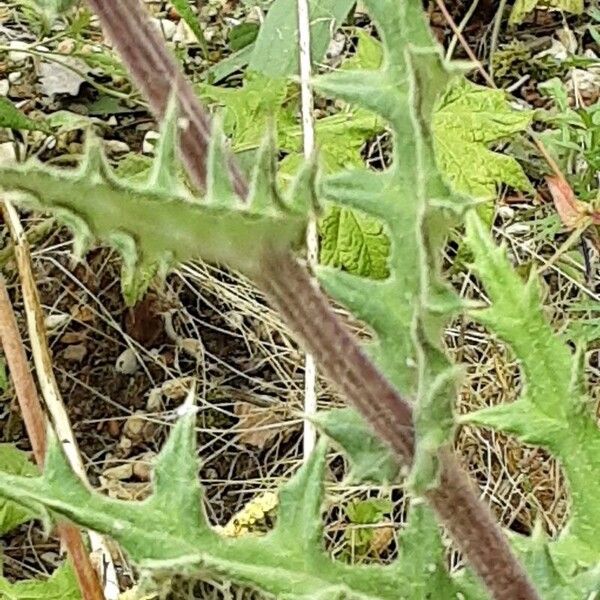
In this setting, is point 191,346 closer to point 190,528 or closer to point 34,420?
point 34,420

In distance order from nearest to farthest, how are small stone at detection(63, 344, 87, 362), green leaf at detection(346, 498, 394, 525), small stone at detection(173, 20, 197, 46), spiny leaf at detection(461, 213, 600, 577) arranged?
spiny leaf at detection(461, 213, 600, 577) → green leaf at detection(346, 498, 394, 525) → small stone at detection(63, 344, 87, 362) → small stone at detection(173, 20, 197, 46)

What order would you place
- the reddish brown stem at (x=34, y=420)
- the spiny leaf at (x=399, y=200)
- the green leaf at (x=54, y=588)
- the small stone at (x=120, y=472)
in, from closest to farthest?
1. the spiny leaf at (x=399, y=200)
2. the reddish brown stem at (x=34, y=420)
3. the green leaf at (x=54, y=588)
4. the small stone at (x=120, y=472)

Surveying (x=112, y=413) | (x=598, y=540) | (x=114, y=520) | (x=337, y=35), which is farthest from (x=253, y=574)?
(x=337, y=35)

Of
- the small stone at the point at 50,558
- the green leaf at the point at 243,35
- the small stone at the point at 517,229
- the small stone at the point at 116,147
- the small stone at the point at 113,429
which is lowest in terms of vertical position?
the small stone at the point at 50,558

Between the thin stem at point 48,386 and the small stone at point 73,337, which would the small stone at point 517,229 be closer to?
the small stone at point 73,337

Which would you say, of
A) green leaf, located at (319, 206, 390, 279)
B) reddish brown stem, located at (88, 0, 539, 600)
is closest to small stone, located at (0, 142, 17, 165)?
green leaf, located at (319, 206, 390, 279)

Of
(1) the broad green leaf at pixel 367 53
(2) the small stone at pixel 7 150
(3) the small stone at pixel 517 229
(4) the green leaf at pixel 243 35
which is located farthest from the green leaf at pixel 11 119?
(3) the small stone at pixel 517 229

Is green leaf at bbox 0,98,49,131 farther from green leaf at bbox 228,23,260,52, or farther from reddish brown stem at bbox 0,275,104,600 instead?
green leaf at bbox 228,23,260,52
